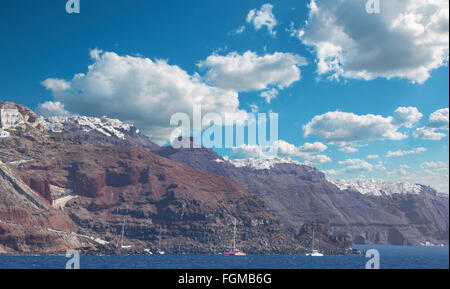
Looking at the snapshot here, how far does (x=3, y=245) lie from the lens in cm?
18950
